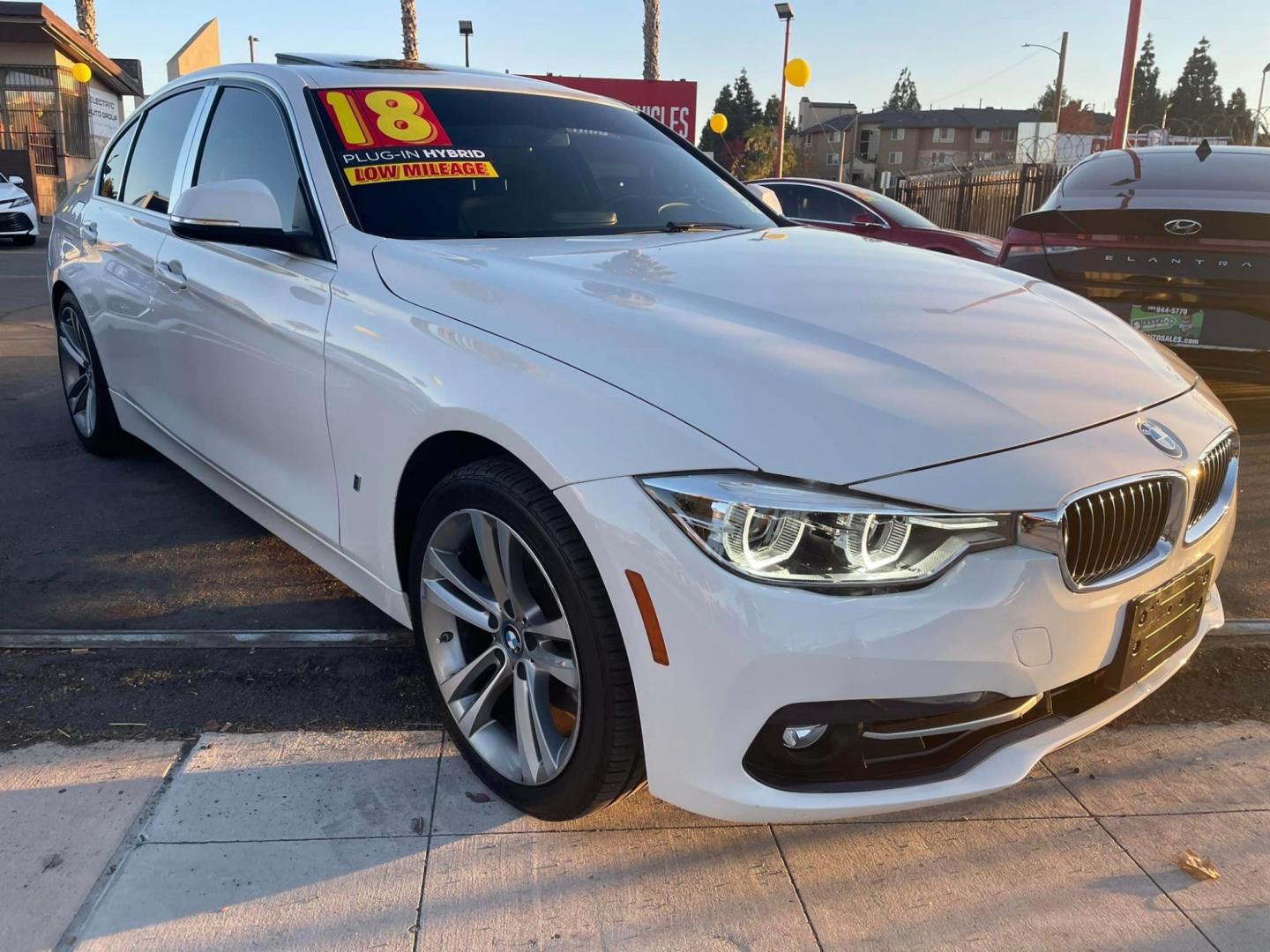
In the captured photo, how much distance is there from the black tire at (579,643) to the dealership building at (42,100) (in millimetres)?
29837

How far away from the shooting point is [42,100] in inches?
1087

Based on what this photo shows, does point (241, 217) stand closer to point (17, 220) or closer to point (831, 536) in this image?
point (831, 536)

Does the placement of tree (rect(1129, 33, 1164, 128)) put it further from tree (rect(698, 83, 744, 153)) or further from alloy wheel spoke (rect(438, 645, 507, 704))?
alloy wheel spoke (rect(438, 645, 507, 704))

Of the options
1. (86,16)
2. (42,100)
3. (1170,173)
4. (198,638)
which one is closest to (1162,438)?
(198,638)

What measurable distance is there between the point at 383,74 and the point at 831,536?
2.44m

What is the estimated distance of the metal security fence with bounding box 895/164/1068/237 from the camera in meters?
16.2

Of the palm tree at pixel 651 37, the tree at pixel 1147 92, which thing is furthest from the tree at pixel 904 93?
the palm tree at pixel 651 37

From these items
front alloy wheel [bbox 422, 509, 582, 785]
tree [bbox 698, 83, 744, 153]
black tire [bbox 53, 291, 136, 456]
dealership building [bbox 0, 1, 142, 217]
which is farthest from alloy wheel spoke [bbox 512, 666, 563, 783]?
tree [bbox 698, 83, 744, 153]

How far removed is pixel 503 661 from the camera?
2348 mm

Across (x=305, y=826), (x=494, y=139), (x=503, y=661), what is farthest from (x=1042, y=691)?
(x=494, y=139)

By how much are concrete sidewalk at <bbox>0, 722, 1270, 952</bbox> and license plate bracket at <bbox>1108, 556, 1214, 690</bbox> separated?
461 millimetres

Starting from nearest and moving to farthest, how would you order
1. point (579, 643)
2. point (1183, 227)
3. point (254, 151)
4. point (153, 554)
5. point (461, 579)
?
point (579, 643), point (461, 579), point (254, 151), point (153, 554), point (1183, 227)

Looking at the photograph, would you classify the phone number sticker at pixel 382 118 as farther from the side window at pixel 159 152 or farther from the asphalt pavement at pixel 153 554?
the asphalt pavement at pixel 153 554

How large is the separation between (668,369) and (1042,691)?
931 mm
